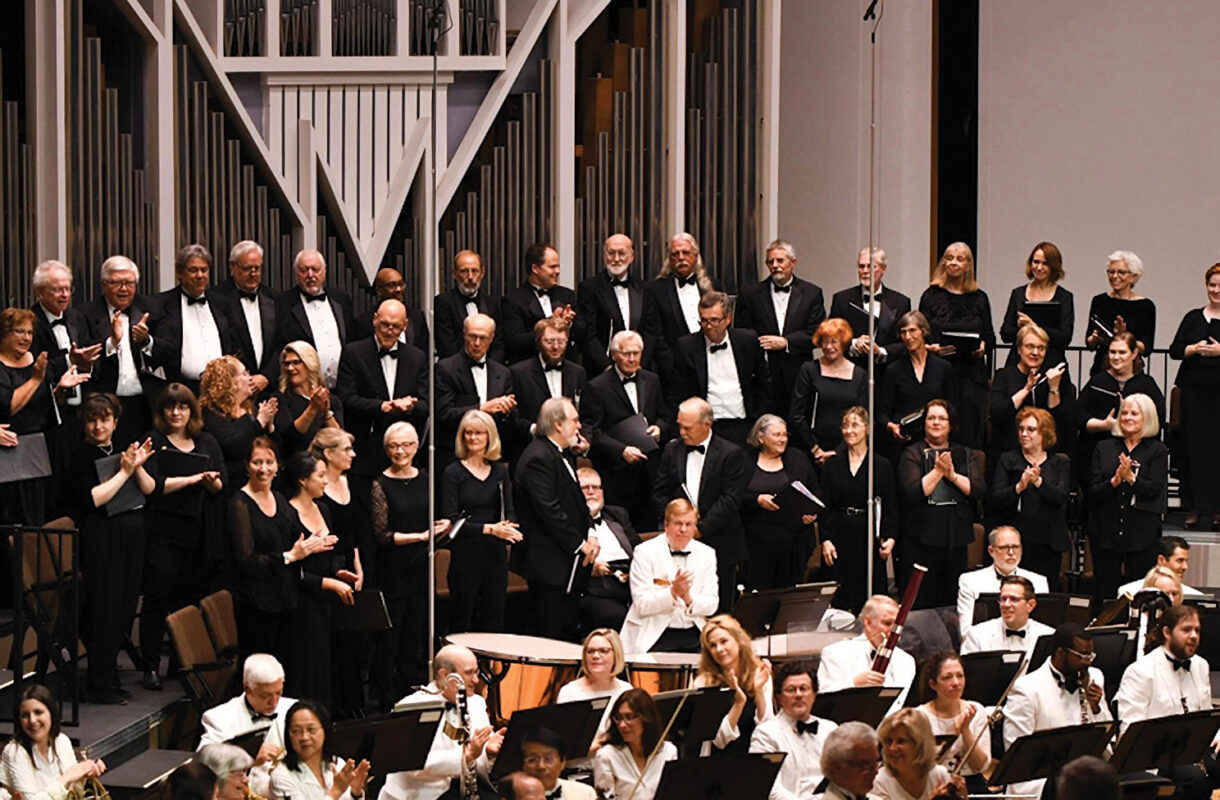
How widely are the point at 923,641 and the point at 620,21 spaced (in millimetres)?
4438

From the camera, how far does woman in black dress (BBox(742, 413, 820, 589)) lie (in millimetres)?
8891

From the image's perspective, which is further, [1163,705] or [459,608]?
[459,608]

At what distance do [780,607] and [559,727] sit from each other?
5.17 ft

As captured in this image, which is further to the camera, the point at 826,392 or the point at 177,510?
the point at 826,392

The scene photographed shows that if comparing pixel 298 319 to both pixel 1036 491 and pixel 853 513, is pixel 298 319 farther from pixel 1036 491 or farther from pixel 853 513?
pixel 1036 491

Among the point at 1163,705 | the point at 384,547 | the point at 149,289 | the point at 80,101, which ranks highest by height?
the point at 80,101

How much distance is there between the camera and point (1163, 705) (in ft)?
25.6

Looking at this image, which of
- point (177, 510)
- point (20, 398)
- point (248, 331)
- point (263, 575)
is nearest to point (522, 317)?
point (248, 331)

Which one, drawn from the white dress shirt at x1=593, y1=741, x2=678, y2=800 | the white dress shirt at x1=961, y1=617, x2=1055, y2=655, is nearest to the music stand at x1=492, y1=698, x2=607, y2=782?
the white dress shirt at x1=593, y1=741, x2=678, y2=800

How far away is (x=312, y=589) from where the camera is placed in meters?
7.76

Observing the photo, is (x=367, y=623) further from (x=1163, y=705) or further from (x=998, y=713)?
(x=1163, y=705)

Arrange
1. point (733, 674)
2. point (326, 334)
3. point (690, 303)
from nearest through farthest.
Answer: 1. point (733, 674)
2. point (326, 334)
3. point (690, 303)

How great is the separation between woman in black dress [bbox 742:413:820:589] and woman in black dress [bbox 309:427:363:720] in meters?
1.67

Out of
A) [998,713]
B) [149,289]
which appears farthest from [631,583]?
[149,289]
